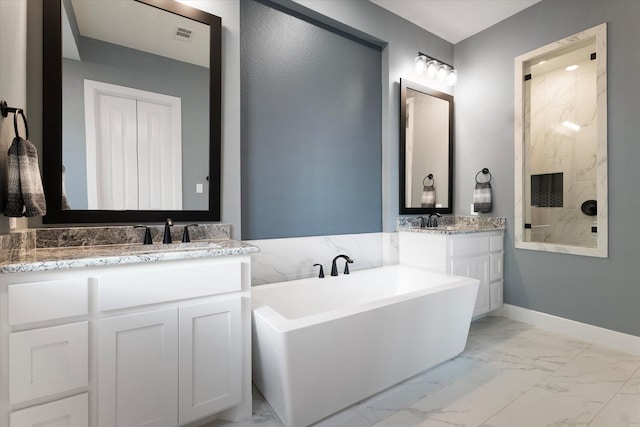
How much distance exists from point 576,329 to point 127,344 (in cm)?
332

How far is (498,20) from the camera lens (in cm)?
307

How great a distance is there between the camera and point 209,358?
4.74 feet

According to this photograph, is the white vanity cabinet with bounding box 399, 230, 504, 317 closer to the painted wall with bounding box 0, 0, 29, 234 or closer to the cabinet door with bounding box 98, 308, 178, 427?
the cabinet door with bounding box 98, 308, 178, 427

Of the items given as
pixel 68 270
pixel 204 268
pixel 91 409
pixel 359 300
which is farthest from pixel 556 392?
pixel 68 270

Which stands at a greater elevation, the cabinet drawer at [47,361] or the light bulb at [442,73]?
the light bulb at [442,73]

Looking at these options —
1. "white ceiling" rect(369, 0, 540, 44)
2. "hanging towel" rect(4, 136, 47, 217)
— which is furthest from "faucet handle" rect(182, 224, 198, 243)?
"white ceiling" rect(369, 0, 540, 44)

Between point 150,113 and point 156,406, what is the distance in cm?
154

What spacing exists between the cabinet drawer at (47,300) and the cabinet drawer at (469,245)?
256cm

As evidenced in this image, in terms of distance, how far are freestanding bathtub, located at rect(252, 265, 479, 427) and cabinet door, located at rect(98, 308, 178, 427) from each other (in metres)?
0.43

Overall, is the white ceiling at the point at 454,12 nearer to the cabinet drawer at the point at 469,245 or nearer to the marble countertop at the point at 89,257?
the cabinet drawer at the point at 469,245

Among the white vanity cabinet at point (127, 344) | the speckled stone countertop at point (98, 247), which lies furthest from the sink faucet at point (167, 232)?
the white vanity cabinet at point (127, 344)

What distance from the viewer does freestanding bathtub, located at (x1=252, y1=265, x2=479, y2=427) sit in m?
1.43

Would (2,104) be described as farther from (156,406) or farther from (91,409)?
(156,406)

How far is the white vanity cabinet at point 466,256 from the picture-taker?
267 centimetres
